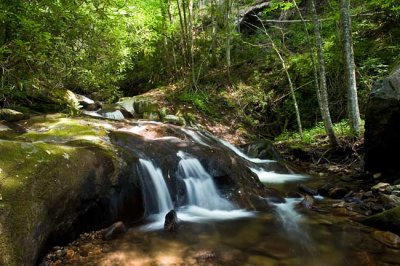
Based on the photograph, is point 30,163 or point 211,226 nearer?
point 30,163

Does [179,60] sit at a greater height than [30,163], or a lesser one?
greater

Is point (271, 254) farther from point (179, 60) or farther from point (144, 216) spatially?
point (179, 60)

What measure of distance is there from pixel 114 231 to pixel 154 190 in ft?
4.89

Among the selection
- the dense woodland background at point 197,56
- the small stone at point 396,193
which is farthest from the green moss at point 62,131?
the small stone at point 396,193

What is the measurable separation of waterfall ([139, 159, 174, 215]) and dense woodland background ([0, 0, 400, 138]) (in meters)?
2.10

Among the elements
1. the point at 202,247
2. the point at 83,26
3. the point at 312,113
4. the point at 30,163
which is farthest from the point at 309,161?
the point at 30,163

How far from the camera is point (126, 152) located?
22.7 feet

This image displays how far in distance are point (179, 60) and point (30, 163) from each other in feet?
55.5

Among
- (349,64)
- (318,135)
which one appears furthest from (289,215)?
(318,135)

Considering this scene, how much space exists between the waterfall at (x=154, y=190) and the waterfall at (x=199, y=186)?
51 centimetres

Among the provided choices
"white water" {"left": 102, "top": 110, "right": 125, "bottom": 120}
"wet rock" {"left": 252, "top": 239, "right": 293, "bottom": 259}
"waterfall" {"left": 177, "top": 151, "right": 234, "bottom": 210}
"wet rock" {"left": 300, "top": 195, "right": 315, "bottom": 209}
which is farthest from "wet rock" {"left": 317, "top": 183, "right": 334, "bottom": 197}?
"white water" {"left": 102, "top": 110, "right": 125, "bottom": 120}

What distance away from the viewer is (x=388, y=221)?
5.41 meters

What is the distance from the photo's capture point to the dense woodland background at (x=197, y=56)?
536cm

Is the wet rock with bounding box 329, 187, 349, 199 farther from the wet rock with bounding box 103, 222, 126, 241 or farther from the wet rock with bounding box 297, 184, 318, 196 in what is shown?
the wet rock with bounding box 103, 222, 126, 241
